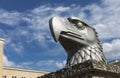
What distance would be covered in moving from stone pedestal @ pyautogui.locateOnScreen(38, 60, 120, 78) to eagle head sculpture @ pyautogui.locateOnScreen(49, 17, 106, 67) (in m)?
1.11

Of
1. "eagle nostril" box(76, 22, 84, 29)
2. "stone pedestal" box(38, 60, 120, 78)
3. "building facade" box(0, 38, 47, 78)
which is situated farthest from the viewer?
"building facade" box(0, 38, 47, 78)

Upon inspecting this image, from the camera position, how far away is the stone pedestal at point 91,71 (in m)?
6.07

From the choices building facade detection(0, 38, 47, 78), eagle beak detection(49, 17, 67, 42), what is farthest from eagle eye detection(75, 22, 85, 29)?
building facade detection(0, 38, 47, 78)

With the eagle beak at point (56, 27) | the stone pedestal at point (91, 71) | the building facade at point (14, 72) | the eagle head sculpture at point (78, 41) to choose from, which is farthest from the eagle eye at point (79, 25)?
the building facade at point (14, 72)

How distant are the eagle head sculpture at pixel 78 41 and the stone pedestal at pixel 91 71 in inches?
43.6

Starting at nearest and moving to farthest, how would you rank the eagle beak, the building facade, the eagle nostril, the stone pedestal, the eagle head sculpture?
1. the stone pedestal
2. the eagle beak
3. the eagle head sculpture
4. the eagle nostril
5. the building facade

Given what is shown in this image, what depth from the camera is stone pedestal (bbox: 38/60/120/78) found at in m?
6.07

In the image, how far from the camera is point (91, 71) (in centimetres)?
606

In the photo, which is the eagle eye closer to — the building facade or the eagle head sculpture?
the eagle head sculpture

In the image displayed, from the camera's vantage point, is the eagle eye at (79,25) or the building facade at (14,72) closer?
the eagle eye at (79,25)

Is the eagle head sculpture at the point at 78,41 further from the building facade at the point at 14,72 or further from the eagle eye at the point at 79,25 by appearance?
the building facade at the point at 14,72

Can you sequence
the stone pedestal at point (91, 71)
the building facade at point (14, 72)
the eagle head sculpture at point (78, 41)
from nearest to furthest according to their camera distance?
the stone pedestal at point (91, 71), the eagle head sculpture at point (78, 41), the building facade at point (14, 72)

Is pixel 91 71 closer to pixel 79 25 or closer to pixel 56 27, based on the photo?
pixel 56 27

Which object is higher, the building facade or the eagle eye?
the building facade
